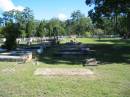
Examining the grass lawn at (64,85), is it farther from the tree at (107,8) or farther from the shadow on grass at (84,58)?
the tree at (107,8)

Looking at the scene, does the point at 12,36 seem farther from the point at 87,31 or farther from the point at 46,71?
the point at 87,31

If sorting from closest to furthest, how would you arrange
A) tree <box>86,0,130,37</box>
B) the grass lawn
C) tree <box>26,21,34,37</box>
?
1. the grass lawn
2. tree <box>86,0,130,37</box>
3. tree <box>26,21,34,37</box>

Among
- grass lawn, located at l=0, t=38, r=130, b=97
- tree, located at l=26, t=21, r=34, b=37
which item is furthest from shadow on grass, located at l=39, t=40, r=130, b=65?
tree, located at l=26, t=21, r=34, b=37

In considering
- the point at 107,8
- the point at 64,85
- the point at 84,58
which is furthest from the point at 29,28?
the point at 64,85

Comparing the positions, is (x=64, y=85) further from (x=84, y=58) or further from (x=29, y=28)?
(x=29, y=28)

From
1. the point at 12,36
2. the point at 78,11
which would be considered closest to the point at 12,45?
the point at 12,36

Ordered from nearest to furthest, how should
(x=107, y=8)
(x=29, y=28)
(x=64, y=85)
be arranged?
1. (x=64, y=85)
2. (x=107, y=8)
3. (x=29, y=28)

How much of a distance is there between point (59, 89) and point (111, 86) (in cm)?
194

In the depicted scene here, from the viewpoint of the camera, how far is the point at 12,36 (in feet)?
108

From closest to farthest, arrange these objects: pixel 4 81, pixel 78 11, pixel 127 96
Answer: pixel 127 96, pixel 4 81, pixel 78 11

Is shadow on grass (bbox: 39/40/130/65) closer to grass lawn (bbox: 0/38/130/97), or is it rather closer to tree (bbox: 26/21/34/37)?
grass lawn (bbox: 0/38/130/97)

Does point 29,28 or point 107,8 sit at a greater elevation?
point 107,8

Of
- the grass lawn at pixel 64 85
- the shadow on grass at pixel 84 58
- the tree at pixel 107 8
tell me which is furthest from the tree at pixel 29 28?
the grass lawn at pixel 64 85

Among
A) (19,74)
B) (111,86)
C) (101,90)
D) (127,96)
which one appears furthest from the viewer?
A: (19,74)
